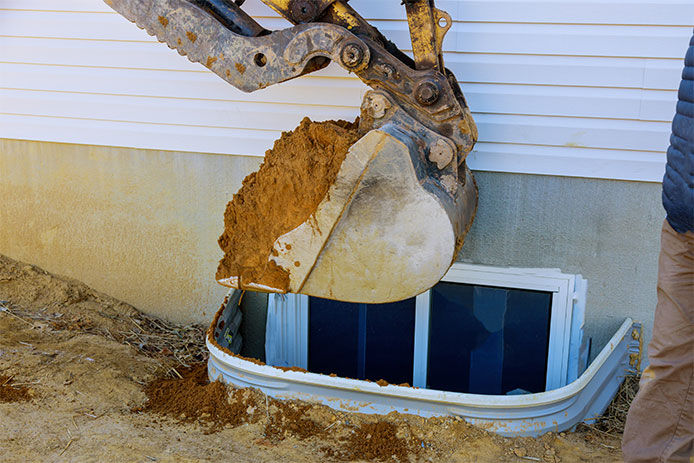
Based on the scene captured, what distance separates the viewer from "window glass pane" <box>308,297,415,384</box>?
4.12 m

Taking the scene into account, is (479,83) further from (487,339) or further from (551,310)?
(487,339)

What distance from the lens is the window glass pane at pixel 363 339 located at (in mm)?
4117

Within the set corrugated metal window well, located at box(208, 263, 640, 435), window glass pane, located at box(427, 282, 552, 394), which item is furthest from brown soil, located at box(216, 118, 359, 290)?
window glass pane, located at box(427, 282, 552, 394)

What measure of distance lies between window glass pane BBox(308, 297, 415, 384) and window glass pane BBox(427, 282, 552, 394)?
0.17 metres

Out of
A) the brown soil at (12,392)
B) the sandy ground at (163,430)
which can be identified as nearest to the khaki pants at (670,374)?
the sandy ground at (163,430)

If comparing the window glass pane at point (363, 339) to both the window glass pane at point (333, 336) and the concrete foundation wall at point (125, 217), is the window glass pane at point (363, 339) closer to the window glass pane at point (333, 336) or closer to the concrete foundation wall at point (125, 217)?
the window glass pane at point (333, 336)

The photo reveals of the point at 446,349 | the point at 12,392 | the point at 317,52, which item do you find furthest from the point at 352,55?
the point at 12,392

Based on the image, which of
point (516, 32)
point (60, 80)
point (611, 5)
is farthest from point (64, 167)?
point (611, 5)

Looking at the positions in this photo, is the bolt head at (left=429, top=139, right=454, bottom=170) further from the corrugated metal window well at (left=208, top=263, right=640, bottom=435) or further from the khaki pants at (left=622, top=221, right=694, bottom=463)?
the corrugated metal window well at (left=208, top=263, right=640, bottom=435)

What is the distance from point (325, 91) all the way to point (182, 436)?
188cm

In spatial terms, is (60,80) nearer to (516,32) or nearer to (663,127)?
(516,32)

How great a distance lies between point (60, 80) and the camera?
4223 mm

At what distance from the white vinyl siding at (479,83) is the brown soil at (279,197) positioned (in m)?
0.93

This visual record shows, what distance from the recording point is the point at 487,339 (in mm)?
3988
